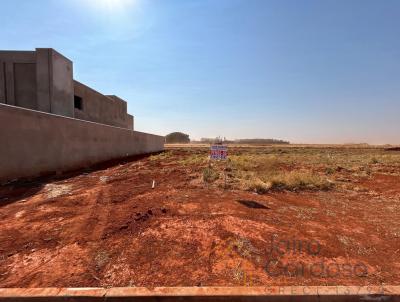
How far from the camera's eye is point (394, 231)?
4.48m

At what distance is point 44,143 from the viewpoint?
9391 mm

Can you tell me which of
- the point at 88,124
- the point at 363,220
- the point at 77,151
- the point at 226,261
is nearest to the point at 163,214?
the point at 226,261

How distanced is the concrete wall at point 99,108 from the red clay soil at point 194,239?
15.3 meters

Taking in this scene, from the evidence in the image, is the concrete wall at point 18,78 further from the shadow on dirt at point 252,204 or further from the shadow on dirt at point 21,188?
the shadow on dirt at point 252,204

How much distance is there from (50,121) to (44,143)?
41.3 inches

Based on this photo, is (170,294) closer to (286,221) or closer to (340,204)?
(286,221)

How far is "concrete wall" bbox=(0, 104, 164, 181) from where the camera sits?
25.4 ft

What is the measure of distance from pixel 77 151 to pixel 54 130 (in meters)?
2.03

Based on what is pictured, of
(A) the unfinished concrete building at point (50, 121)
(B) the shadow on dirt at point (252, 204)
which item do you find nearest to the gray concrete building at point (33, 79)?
(A) the unfinished concrete building at point (50, 121)

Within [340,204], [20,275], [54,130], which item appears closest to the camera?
[20,275]

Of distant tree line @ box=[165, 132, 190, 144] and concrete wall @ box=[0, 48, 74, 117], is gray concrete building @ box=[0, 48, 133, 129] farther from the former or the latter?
distant tree line @ box=[165, 132, 190, 144]

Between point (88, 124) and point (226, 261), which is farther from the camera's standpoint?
point (88, 124)

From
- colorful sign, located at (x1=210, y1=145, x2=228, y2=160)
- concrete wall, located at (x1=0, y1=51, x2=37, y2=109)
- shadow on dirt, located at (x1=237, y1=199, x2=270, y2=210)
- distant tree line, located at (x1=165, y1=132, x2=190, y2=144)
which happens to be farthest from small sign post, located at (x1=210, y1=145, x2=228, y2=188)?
distant tree line, located at (x1=165, y1=132, x2=190, y2=144)

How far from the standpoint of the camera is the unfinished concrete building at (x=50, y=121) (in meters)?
8.11
